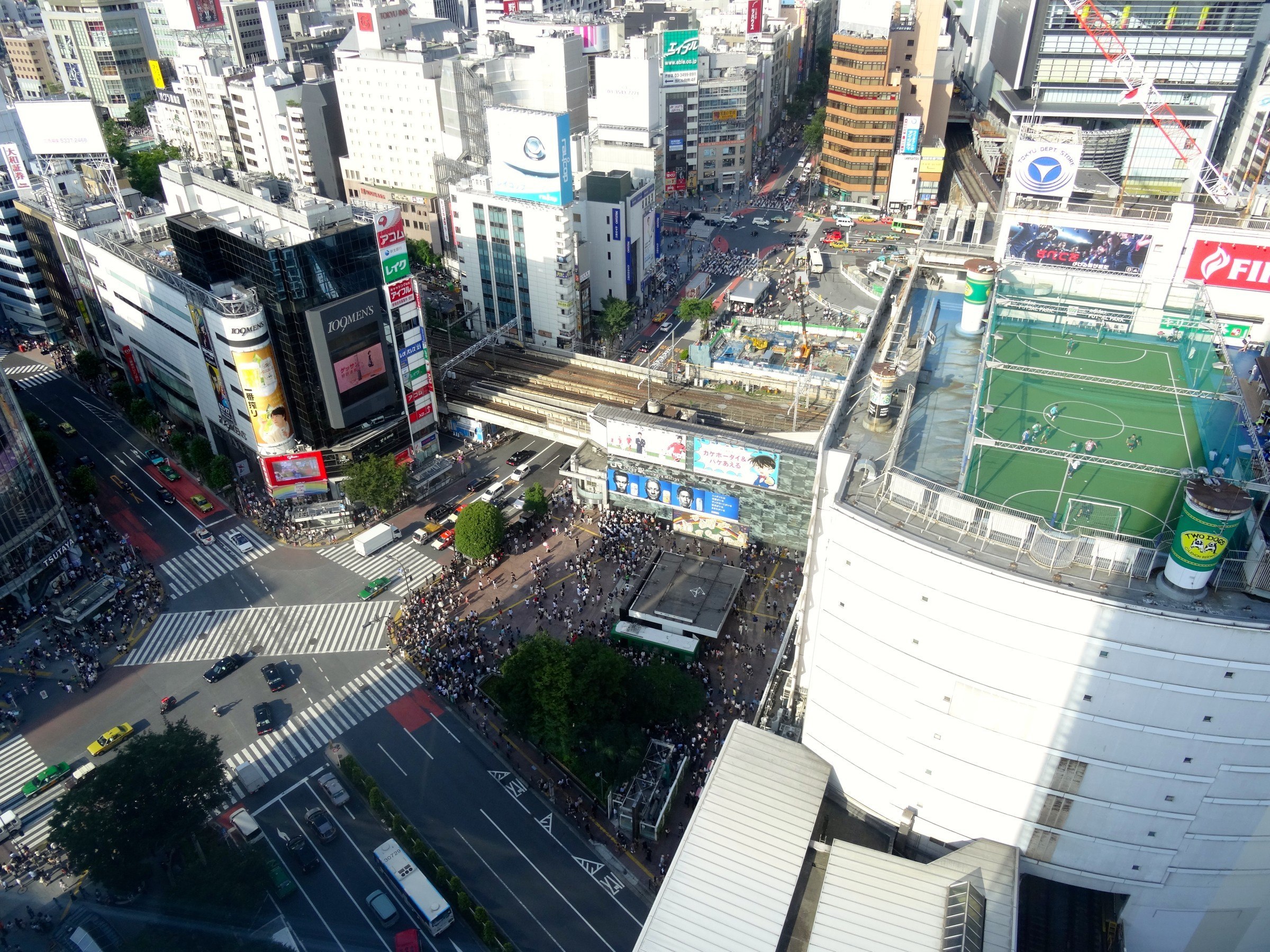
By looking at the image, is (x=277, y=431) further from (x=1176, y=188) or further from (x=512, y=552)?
(x=1176, y=188)

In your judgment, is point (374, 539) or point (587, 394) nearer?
point (374, 539)

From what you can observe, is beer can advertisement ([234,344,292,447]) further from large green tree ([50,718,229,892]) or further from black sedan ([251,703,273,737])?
large green tree ([50,718,229,892])

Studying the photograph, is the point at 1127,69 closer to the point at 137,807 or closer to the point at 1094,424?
the point at 1094,424

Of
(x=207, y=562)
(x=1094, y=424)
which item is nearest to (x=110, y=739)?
(x=207, y=562)

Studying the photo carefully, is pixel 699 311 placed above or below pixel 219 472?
above

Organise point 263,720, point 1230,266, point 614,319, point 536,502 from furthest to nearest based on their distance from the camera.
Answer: point 614,319 < point 536,502 < point 263,720 < point 1230,266

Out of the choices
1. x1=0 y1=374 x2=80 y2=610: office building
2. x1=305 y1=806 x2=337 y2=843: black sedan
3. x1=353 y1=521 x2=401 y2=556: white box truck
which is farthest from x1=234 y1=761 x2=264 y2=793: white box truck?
x1=0 y1=374 x2=80 y2=610: office building

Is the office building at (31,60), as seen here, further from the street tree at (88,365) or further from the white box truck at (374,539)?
the white box truck at (374,539)

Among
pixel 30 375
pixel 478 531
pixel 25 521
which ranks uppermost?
pixel 25 521

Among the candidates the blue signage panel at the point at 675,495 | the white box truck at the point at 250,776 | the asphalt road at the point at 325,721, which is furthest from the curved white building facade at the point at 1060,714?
the white box truck at the point at 250,776
